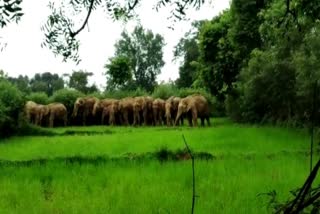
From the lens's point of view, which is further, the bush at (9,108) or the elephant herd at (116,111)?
the elephant herd at (116,111)

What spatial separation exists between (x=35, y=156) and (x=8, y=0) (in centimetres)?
1190

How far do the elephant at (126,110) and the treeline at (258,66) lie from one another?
14.0 feet

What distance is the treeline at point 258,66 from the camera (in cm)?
1675

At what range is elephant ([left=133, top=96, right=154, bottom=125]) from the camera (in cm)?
2962

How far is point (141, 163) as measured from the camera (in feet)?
40.5

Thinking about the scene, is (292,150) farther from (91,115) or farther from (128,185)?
(91,115)

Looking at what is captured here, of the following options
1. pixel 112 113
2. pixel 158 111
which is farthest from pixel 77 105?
pixel 158 111

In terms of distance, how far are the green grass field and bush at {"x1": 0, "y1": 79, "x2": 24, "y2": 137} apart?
3088 mm

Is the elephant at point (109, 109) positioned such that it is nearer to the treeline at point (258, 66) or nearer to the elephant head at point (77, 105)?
the elephant head at point (77, 105)

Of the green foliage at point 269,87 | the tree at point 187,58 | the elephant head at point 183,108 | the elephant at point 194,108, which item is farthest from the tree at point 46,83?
the green foliage at point 269,87

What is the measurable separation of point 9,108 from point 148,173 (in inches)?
448

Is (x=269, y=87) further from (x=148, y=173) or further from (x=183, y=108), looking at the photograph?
(x=148, y=173)

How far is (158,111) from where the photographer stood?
30.0 m

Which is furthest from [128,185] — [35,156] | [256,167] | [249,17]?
[249,17]
